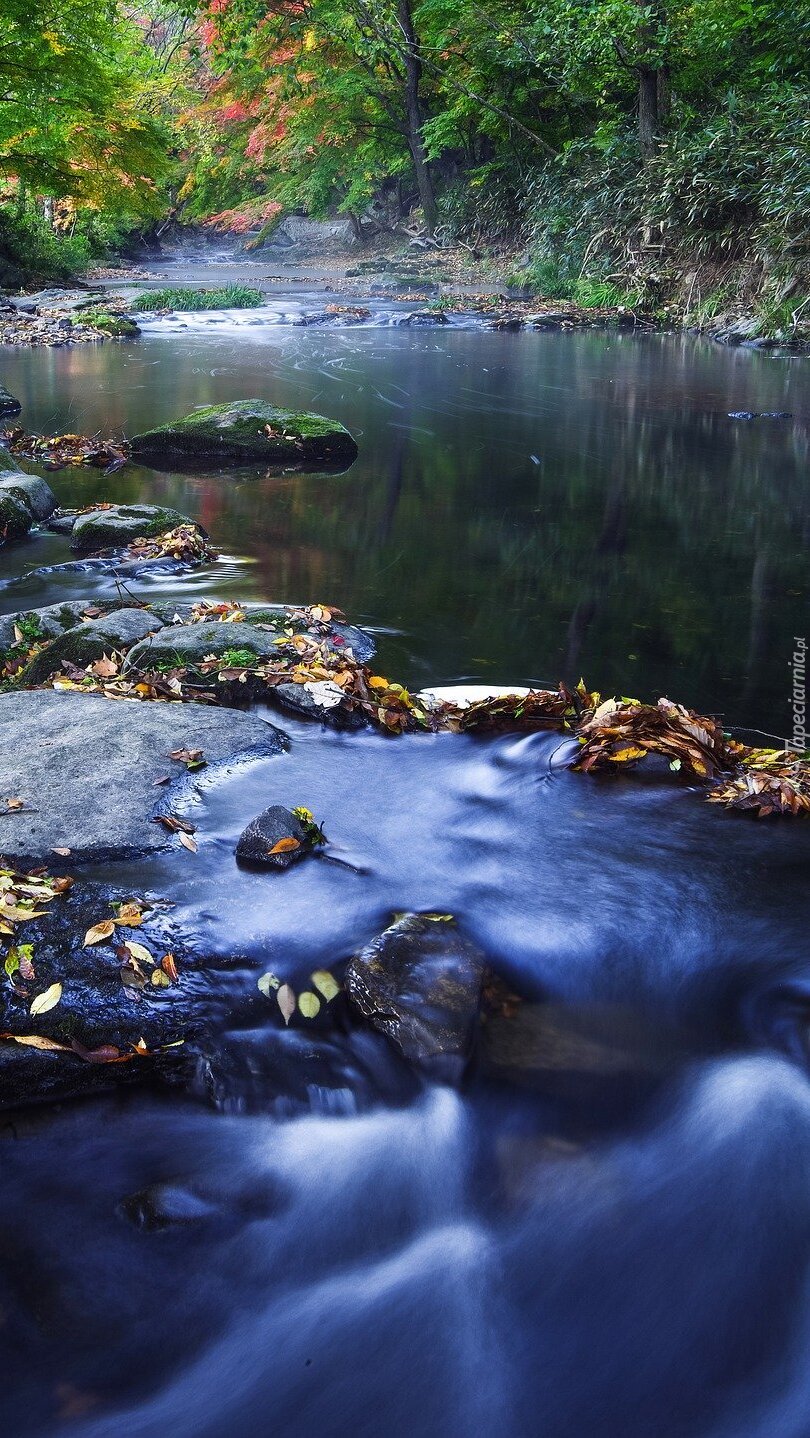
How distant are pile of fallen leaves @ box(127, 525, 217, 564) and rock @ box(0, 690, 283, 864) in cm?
252

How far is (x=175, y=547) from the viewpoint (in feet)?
20.8

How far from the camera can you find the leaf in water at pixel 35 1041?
2.37 metres

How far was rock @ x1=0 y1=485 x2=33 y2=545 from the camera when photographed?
670 cm

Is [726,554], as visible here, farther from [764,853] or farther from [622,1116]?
[622,1116]

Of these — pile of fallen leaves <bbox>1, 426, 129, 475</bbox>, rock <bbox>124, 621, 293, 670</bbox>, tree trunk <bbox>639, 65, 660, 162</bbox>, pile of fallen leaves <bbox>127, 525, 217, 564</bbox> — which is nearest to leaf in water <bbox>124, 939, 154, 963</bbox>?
rock <bbox>124, 621, 293, 670</bbox>

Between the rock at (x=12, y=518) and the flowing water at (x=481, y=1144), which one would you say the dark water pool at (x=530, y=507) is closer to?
the flowing water at (x=481, y=1144)

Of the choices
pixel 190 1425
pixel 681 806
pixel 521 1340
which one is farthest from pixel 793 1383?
pixel 681 806

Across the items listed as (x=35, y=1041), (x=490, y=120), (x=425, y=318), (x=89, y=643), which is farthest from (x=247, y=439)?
(x=490, y=120)

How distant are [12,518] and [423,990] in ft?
17.4

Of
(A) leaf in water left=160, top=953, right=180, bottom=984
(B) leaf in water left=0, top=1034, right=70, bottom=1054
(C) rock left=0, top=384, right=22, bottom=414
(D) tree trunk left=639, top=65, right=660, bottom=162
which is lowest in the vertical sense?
(B) leaf in water left=0, top=1034, right=70, bottom=1054

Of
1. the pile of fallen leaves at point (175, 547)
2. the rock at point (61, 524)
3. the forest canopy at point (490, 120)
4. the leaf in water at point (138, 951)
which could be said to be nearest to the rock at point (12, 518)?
the rock at point (61, 524)

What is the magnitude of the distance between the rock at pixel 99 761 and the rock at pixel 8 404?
8.41 m

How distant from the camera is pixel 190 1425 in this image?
175cm

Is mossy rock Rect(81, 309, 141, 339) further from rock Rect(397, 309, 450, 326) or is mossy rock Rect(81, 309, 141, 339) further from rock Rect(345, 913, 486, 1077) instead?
rock Rect(345, 913, 486, 1077)
